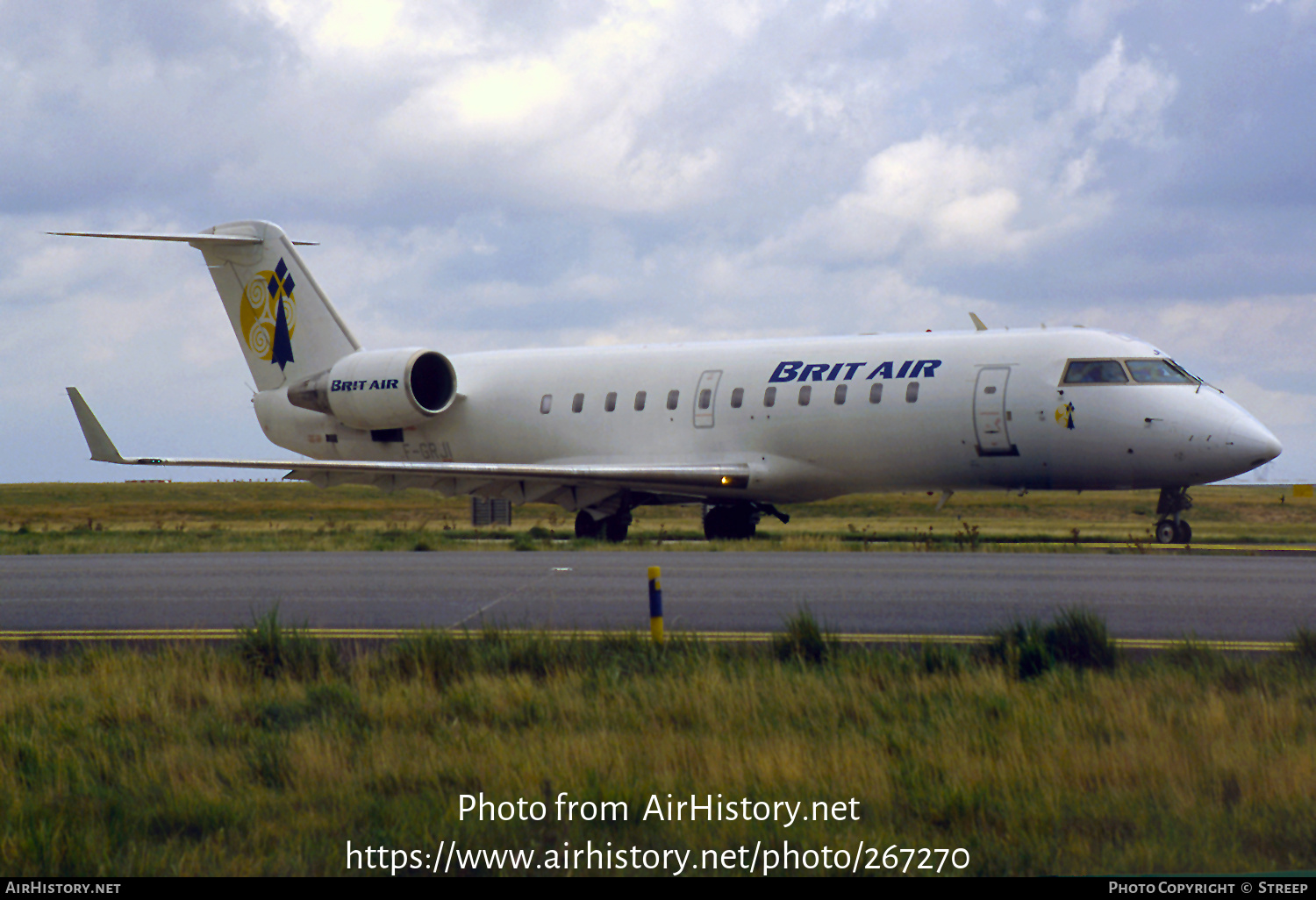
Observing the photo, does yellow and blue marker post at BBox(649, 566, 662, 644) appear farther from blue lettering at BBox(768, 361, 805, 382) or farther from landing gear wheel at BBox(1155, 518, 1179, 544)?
landing gear wheel at BBox(1155, 518, 1179, 544)

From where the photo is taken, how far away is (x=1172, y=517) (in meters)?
23.3

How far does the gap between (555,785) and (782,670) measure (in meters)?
3.24

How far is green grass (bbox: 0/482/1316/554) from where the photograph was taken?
2688 centimetres

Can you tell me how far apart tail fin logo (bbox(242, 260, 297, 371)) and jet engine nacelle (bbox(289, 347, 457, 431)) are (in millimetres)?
1689

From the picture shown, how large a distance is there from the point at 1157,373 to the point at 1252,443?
1.87m

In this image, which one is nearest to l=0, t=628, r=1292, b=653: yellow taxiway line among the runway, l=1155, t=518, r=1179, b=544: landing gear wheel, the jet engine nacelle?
the runway

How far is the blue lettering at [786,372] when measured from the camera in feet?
82.0

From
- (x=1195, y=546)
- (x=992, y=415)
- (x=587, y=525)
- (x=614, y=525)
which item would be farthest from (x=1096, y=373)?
(x=587, y=525)

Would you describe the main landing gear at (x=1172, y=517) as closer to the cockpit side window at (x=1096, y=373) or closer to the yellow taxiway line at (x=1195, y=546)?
the yellow taxiway line at (x=1195, y=546)

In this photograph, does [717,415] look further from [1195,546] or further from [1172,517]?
[1195,546]

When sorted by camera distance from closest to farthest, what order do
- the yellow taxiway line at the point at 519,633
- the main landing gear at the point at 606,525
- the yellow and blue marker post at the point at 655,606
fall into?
the yellow and blue marker post at the point at 655,606, the yellow taxiway line at the point at 519,633, the main landing gear at the point at 606,525

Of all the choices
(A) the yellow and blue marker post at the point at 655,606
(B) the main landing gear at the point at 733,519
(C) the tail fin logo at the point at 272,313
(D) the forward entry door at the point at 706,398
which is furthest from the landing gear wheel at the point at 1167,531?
(C) the tail fin logo at the point at 272,313

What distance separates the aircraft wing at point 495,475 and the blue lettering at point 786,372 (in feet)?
5.89

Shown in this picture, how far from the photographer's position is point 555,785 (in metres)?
6.70
